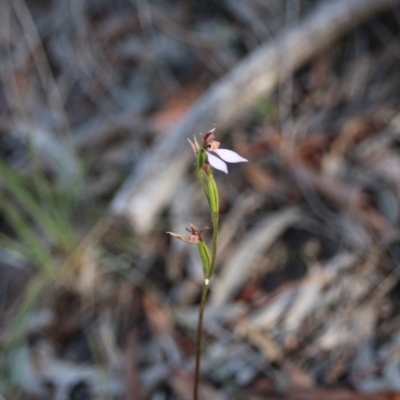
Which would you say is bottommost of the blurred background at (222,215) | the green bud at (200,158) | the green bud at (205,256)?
the green bud at (205,256)

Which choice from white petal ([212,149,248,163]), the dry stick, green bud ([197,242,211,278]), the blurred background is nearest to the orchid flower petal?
white petal ([212,149,248,163])

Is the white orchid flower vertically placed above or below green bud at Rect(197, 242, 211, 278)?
above

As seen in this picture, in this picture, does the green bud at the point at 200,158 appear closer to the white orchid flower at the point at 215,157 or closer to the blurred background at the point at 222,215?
the white orchid flower at the point at 215,157

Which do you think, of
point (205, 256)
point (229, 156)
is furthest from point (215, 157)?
point (205, 256)

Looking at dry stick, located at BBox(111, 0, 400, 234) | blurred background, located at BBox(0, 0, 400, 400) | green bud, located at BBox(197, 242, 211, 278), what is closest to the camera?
green bud, located at BBox(197, 242, 211, 278)

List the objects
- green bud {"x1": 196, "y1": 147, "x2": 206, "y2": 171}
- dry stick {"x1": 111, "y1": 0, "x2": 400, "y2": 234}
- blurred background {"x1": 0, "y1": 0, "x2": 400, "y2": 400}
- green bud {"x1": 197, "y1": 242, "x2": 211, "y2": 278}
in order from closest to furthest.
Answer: green bud {"x1": 196, "y1": 147, "x2": 206, "y2": 171} → green bud {"x1": 197, "y1": 242, "x2": 211, "y2": 278} → blurred background {"x1": 0, "y1": 0, "x2": 400, "y2": 400} → dry stick {"x1": 111, "y1": 0, "x2": 400, "y2": 234}

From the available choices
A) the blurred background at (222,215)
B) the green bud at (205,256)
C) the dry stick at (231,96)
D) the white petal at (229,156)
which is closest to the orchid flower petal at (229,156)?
the white petal at (229,156)

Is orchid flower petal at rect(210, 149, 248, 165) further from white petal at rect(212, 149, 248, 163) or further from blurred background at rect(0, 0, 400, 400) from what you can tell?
blurred background at rect(0, 0, 400, 400)
